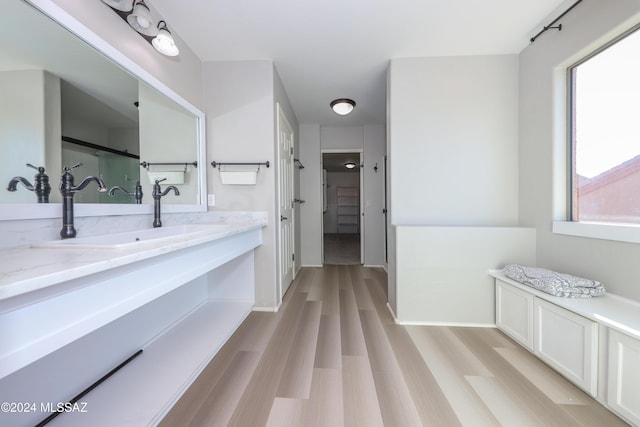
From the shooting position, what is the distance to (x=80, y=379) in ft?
4.09

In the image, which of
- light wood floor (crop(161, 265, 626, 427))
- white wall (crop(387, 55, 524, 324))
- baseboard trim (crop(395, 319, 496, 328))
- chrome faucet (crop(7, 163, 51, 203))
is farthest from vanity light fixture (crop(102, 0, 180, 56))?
baseboard trim (crop(395, 319, 496, 328))

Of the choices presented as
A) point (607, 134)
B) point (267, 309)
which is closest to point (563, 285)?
point (607, 134)

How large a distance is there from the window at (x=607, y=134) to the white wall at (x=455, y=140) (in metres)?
0.45

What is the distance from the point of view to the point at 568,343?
140 centimetres

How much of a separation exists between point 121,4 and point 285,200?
197cm

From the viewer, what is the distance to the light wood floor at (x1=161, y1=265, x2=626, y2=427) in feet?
3.87

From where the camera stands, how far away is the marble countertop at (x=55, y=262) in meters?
0.57

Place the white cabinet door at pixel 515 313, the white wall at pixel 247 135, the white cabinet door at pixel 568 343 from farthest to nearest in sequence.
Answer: the white wall at pixel 247 135
the white cabinet door at pixel 515 313
the white cabinet door at pixel 568 343

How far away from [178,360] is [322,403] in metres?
0.94

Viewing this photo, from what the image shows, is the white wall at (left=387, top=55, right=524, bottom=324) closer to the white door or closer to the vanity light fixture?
the white door

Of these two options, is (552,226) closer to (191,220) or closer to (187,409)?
(187,409)

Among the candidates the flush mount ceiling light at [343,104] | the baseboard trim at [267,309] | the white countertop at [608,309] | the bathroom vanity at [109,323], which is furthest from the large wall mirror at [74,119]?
the white countertop at [608,309]

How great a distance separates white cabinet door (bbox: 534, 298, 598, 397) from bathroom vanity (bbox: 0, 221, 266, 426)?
2.06m

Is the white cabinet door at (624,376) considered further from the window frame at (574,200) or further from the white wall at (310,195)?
the white wall at (310,195)
